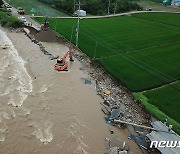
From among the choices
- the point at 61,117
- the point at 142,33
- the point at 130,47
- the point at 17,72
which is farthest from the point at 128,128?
the point at 142,33

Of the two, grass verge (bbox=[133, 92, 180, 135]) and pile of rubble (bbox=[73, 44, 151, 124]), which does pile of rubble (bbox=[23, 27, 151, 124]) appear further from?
grass verge (bbox=[133, 92, 180, 135])

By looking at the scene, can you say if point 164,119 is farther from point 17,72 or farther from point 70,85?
point 17,72

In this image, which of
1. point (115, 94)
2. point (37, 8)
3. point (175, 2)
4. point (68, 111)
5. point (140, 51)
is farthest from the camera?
point (175, 2)

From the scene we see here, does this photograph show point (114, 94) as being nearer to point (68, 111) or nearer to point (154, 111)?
point (154, 111)

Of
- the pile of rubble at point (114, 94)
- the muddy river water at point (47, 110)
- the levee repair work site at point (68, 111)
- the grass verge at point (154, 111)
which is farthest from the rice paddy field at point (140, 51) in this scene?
the muddy river water at point (47, 110)

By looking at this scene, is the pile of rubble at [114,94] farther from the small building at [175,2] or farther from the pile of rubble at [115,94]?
the small building at [175,2]

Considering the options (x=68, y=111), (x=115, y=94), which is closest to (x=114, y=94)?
(x=115, y=94)
